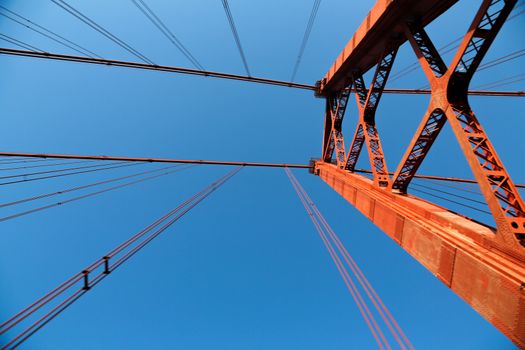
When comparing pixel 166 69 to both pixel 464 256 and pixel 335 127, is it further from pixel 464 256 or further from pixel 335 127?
pixel 464 256

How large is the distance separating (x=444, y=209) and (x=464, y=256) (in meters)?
1.94

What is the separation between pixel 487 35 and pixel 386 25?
3.50 metres

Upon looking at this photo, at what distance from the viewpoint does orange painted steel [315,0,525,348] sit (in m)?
3.41

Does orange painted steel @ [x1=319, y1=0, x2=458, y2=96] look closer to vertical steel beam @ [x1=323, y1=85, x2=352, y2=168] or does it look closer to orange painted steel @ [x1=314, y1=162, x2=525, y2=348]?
vertical steel beam @ [x1=323, y1=85, x2=352, y2=168]

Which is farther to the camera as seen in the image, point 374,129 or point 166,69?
point 166,69

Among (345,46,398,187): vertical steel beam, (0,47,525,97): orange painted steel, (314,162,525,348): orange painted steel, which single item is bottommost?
(314,162,525,348): orange painted steel

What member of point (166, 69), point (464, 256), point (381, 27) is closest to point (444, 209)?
point (464, 256)

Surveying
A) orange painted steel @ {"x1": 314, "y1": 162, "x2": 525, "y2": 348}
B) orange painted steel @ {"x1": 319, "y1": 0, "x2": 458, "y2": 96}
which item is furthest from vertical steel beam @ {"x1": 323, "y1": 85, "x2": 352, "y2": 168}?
orange painted steel @ {"x1": 314, "y1": 162, "x2": 525, "y2": 348}

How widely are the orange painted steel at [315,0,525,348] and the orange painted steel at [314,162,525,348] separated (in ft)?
0.04

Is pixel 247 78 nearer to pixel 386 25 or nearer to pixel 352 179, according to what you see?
pixel 386 25

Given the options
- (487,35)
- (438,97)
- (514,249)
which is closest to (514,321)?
(514,249)

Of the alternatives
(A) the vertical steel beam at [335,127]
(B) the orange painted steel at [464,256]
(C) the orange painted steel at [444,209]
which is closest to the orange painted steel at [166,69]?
(A) the vertical steel beam at [335,127]

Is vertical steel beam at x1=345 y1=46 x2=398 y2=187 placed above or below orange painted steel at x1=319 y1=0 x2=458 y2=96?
below

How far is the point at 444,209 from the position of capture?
17.9 ft
